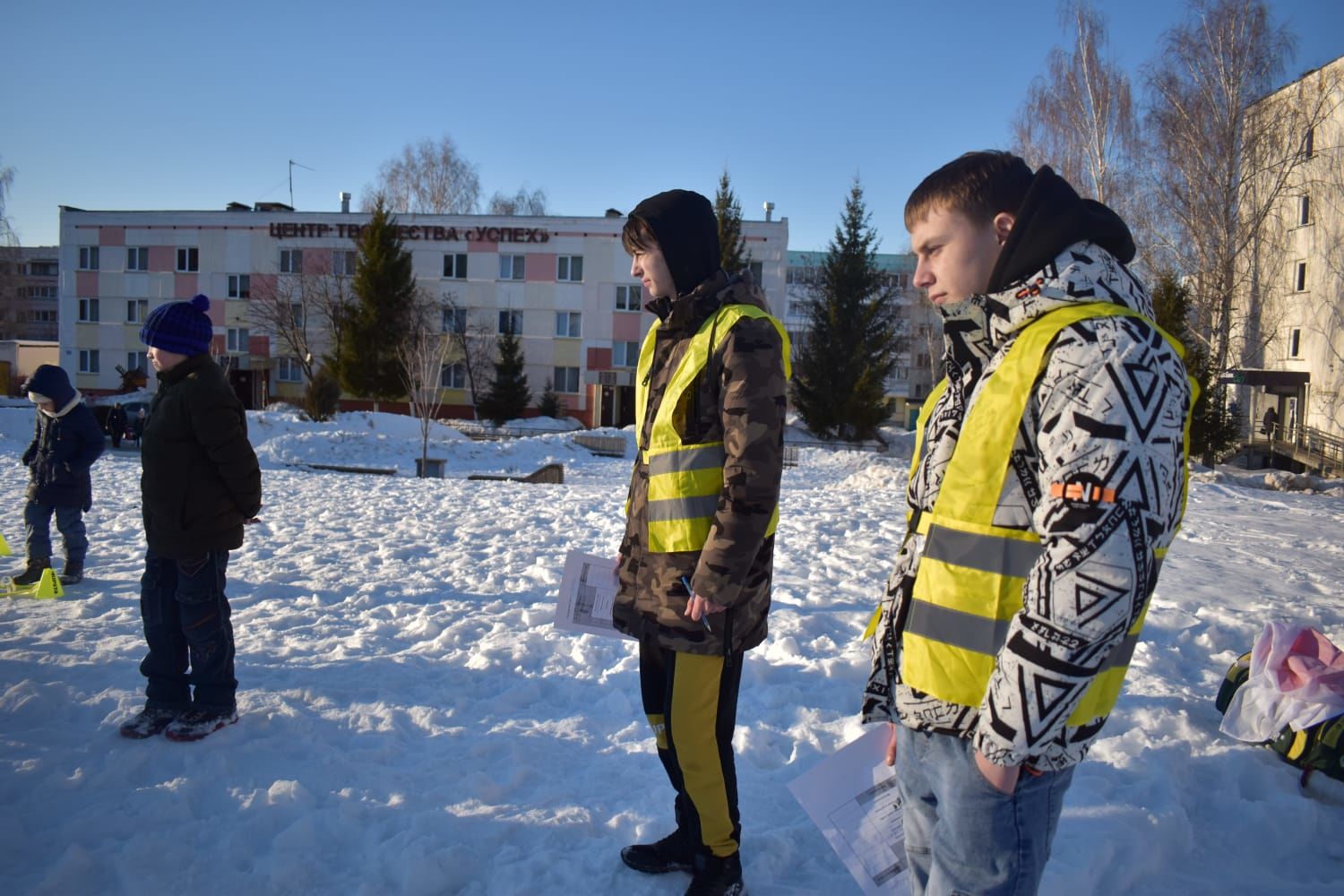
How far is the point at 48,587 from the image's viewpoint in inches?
205

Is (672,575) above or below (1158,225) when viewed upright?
below

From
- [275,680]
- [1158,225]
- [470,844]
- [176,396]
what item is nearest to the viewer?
[470,844]

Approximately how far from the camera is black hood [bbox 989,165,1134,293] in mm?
1404

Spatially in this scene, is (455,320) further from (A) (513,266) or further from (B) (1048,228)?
(B) (1048,228)

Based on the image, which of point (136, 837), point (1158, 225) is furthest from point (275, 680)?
Answer: point (1158, 225)

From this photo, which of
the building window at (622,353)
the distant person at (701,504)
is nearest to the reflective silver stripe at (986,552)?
the distant person at (701,504)

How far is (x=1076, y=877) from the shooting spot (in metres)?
2.43

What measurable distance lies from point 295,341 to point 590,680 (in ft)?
117

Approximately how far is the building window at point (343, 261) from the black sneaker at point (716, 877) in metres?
38.6

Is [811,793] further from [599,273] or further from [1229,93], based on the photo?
[599,273]

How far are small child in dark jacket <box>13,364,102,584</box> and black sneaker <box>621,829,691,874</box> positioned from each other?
16.5 feet

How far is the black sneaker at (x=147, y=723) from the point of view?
10.6 ft

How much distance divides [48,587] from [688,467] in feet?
16.8

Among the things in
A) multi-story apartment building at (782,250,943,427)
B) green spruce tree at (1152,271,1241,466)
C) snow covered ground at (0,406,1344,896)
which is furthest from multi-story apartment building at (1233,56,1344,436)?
snow covered ground at (0,406,1344,896)
